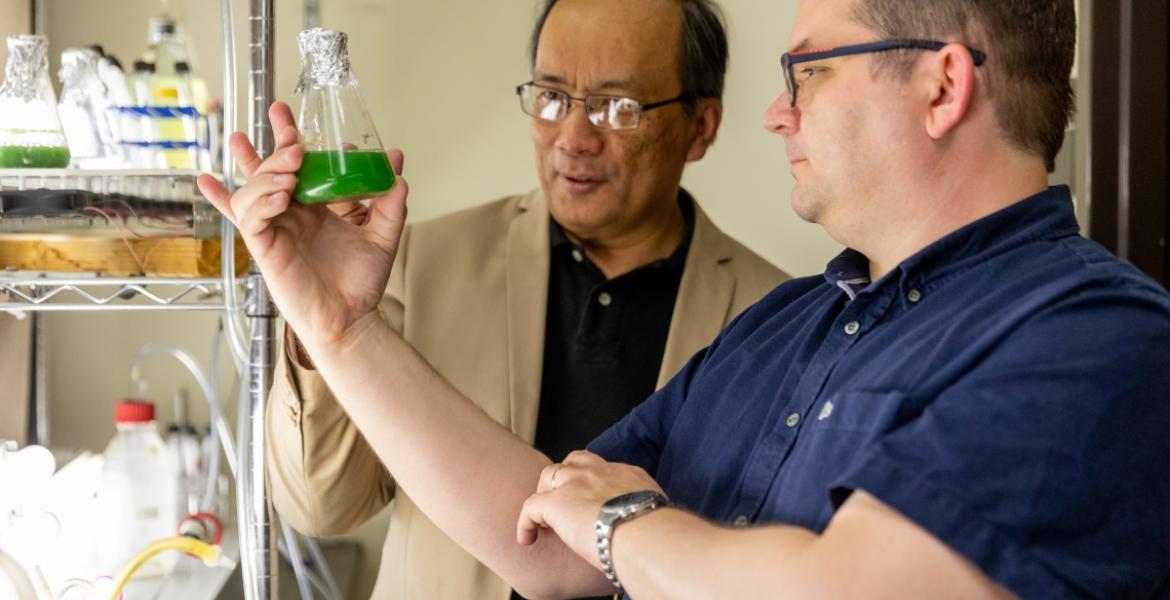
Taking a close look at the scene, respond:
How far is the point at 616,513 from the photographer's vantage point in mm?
1070

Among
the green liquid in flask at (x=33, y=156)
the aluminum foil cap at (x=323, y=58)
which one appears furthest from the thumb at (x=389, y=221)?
the green liquid in flask at (x=33, y=156)

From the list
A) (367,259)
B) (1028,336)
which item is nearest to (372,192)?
(367,259)

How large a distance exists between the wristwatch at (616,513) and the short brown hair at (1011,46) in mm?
443

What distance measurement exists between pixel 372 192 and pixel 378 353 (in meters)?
0.19

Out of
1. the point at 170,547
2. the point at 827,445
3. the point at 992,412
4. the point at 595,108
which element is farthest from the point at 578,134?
the point at 992,412

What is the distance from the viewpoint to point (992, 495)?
2.72ft

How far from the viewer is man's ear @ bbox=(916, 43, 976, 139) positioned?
3.50 ft

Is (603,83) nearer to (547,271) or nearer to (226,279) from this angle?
(547,271)

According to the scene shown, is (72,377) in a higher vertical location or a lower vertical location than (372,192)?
lower

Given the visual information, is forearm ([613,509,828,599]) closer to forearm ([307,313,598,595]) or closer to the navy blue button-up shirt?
the navy blue button-up shirt

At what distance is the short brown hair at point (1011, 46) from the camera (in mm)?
1077

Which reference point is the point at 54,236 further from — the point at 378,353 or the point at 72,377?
the point at 72,377

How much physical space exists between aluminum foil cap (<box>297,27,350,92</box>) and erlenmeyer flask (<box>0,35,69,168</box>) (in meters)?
0.41

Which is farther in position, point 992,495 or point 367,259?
point 367,259
